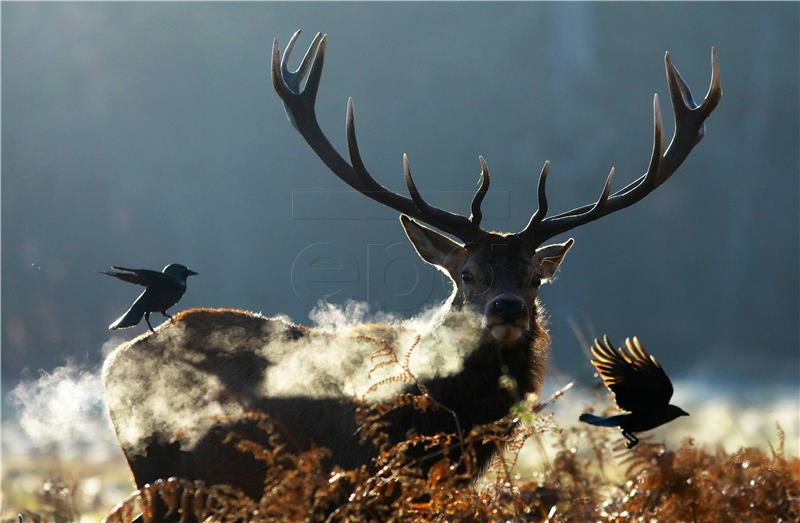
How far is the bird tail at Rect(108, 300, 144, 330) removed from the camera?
540 centimetres

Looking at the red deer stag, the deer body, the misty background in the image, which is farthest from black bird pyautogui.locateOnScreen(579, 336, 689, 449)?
the misty background

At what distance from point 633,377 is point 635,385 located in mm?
38

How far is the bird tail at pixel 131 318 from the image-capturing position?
5398 millimetres

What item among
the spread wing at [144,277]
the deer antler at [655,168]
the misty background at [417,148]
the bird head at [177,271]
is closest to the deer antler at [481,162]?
the deer antler at [655,168]

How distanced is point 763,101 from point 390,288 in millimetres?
35783

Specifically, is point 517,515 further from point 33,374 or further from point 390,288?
point 33,374

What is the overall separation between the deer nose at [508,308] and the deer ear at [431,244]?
0.72m

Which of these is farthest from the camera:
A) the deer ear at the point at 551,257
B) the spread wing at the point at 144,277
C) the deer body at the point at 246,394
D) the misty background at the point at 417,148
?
the misty background at the point at 417,148

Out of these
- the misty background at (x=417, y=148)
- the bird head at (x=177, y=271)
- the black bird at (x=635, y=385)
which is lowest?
the black bird at (x=635, y=385)

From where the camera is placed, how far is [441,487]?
Answer: 13.4 ft

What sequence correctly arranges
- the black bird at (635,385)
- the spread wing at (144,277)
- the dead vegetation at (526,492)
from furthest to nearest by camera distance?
the spread wing at (144,277) → the black bird at (635,385) → the dead vegetation at (526,492)

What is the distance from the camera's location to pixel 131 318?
17.9ft

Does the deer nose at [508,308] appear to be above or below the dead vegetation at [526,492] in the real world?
above

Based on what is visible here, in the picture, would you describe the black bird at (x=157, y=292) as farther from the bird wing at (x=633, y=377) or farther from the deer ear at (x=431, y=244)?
the bird wing at (x=633, y=377)
